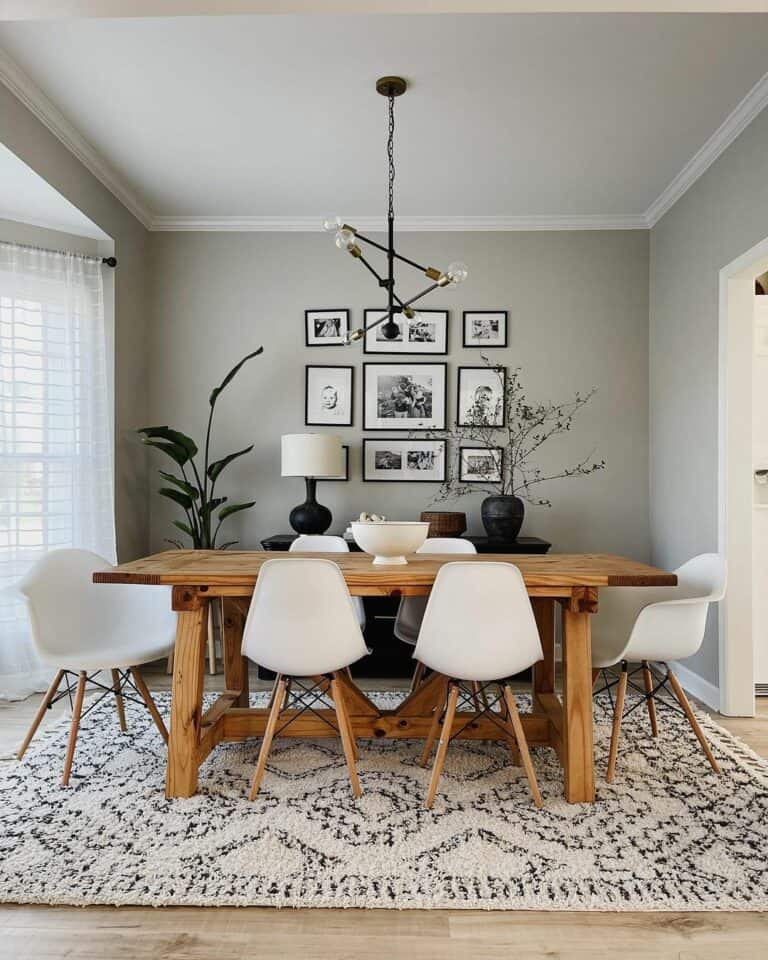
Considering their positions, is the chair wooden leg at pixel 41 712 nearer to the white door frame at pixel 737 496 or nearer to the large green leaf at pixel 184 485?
the large green leaf at pixel 184 485

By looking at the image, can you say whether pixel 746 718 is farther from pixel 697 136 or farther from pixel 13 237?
pixel 13 237

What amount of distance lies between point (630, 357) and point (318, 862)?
3544 millimetres

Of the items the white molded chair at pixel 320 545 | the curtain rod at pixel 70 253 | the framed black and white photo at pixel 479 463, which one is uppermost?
the curtain rod at pixel 70 253

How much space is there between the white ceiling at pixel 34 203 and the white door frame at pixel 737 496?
10.7 feet

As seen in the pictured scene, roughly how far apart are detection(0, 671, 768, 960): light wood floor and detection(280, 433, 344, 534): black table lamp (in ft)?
8.08

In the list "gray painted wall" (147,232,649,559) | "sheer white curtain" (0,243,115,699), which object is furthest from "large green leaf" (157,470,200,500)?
"gray painted wall" (147,232,649,559)

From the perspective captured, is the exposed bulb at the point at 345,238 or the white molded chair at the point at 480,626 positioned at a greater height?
the exposed bulb at the point at 345,238

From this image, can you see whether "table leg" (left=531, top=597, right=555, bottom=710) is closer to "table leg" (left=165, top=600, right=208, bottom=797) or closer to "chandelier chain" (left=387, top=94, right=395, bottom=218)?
"table leg" (left=165, top=600, right=208, bottom=797)

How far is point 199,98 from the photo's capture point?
3.02 m

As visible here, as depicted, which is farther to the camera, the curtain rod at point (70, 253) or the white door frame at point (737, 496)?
the curtain rod at point (70, 253)

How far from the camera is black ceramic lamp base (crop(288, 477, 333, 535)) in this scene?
4070 millimetres

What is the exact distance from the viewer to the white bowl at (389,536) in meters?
2.56

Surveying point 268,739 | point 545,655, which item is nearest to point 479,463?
point 545,655

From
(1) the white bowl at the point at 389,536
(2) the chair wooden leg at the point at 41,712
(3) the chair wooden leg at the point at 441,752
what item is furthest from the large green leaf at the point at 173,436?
(3) the chair wooden leg at the point at 441,752
